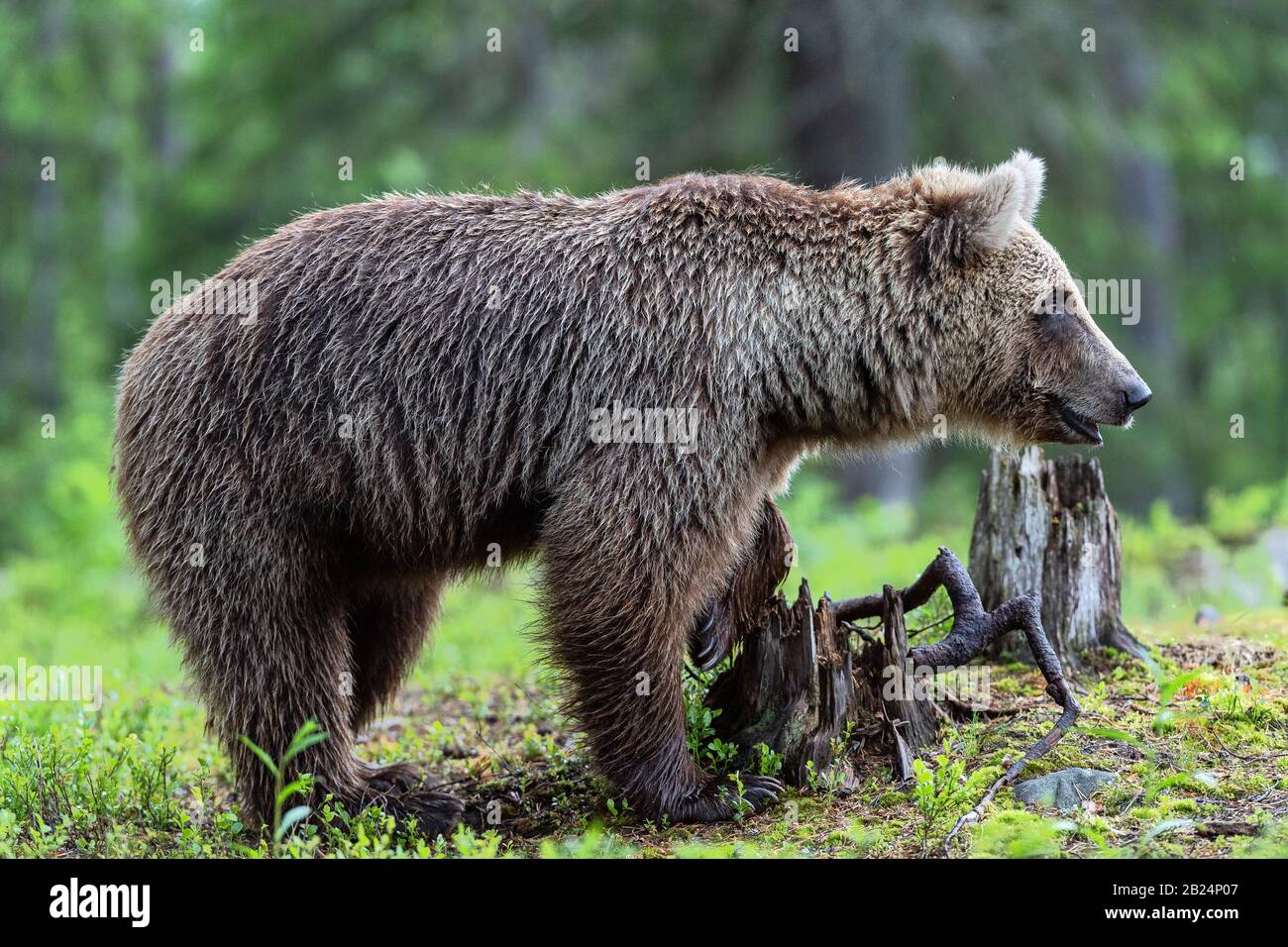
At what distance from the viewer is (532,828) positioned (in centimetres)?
588

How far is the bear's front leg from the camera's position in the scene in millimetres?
5516

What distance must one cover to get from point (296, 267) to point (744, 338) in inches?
81.2

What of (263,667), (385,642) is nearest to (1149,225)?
(385,642)

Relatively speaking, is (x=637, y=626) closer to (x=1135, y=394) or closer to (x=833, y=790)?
(x=833, y=790)

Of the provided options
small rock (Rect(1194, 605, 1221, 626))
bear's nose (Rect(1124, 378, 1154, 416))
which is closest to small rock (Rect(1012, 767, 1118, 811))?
bear's nose (Rect(1124, 378, 1154, 416))

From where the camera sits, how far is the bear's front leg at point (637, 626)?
5516 millimetres

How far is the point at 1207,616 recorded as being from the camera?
8.27 m

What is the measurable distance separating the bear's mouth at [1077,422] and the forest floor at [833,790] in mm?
1160

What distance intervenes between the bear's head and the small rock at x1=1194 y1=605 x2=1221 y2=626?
8.53ft

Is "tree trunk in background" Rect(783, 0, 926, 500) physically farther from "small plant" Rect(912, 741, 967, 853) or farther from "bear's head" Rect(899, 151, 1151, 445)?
"small plant" Rect(912, 741, 967, 853)

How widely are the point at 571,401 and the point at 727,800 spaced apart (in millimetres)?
1825

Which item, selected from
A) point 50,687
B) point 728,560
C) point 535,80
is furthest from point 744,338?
point 535,80

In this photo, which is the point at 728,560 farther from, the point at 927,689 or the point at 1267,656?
the point at 1267,656

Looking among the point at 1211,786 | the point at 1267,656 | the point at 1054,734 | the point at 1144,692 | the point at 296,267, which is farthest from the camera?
the point at 1267,656
